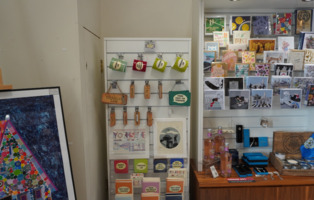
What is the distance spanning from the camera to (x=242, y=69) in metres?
1.96

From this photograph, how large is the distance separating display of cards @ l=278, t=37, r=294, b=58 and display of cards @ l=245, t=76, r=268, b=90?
340mm

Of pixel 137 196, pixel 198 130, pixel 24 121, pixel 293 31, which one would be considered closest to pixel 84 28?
pixel 24 121

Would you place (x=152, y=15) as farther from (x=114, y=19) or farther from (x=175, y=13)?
(x=114, y=19)

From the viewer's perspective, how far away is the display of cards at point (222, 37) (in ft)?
6.42

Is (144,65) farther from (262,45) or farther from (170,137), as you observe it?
(262,45)

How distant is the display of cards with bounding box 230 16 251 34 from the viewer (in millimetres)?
1955

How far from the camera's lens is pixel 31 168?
1083 millimetres

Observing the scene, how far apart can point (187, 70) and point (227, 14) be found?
2.60 feet

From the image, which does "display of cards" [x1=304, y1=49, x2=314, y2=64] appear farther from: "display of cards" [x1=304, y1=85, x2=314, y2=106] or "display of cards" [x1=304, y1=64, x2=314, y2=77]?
"display of cards" [x1=304, y1=85, x2=314, y2=106]

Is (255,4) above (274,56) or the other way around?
above

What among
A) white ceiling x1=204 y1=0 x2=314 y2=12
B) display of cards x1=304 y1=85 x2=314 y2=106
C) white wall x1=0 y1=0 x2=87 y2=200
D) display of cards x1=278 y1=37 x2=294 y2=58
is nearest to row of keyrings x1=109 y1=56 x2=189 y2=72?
white wall x1=0 y1=0 x2=87 y2=200

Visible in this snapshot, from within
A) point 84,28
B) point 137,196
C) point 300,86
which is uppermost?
point 84,28

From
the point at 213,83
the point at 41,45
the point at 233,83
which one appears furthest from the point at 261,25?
the point at 41,45

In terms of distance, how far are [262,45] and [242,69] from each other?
1.03 feet
